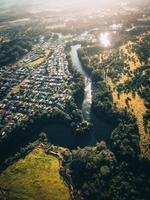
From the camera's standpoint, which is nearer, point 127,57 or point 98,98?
point 98,98

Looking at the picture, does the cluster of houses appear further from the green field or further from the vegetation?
the vegetation

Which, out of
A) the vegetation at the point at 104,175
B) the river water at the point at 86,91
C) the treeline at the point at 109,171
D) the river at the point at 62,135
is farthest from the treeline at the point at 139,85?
the vegetation at the point at 104,175

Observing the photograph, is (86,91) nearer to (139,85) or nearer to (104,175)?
(139,85)

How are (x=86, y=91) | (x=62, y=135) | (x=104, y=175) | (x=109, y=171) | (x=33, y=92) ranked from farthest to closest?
(x=33, y=92) → (x=86, y=91) → (x=62, y=135) → (x=109, y=171) → (x=104, y=175)

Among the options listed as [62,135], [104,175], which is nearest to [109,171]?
[104,175]

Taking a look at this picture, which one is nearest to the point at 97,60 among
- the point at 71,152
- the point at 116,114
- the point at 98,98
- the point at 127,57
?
the point at 127,57

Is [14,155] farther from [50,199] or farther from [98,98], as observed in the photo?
[98,98]
